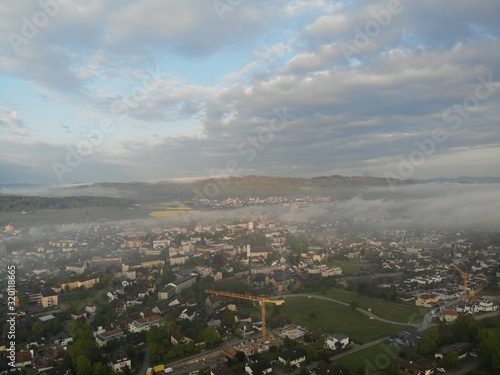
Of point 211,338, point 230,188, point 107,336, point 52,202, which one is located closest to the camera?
point 211,338

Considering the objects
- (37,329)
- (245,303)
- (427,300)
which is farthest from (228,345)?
(427,300)

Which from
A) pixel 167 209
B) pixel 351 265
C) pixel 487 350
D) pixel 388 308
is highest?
pixel 167 209

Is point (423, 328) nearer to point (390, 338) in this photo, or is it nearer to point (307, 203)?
point (390, 338)

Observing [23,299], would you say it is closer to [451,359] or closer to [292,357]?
[292,357]

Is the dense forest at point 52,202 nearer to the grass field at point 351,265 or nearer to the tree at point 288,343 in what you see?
the grass field at point 351,265

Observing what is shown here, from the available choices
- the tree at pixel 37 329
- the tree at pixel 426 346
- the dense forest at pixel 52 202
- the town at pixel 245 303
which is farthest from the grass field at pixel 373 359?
the dense forest at pixel 52 202

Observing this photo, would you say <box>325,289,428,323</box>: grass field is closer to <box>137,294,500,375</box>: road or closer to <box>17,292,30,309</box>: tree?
<box>137,294,500,375</box>: road

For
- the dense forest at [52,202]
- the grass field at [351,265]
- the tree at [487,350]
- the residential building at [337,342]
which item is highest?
the dense forest at [52,202]
